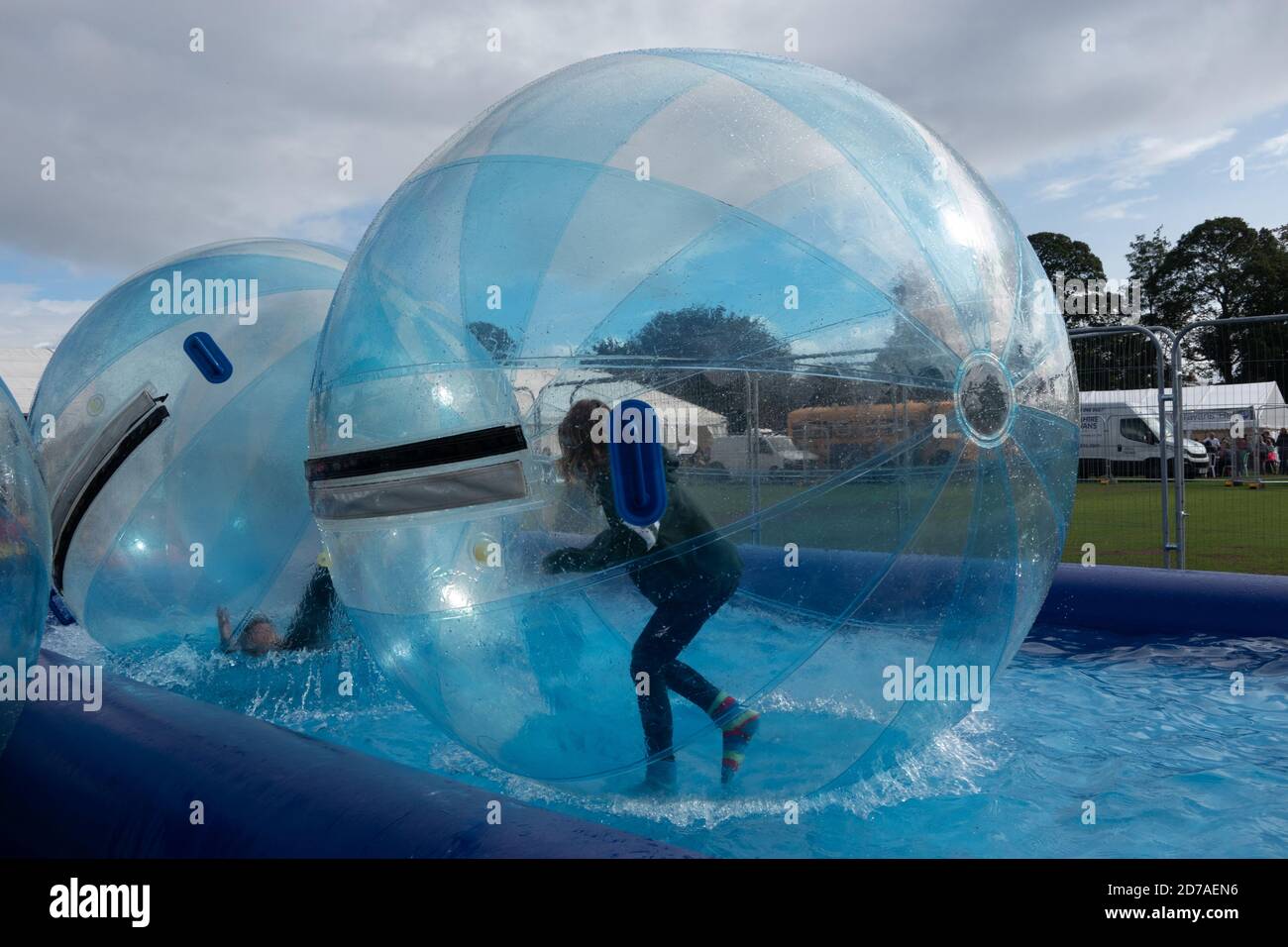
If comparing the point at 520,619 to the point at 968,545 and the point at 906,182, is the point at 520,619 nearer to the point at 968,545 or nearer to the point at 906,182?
the point at 968,545

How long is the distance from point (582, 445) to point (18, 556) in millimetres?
1643

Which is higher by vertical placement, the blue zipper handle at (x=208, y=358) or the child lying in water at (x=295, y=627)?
the blue zipper handle at (x=208, y=358)

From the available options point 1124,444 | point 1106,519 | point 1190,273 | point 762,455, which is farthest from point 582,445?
point 1190,273

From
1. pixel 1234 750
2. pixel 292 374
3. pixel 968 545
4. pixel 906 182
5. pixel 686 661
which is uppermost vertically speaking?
pixel 906 182

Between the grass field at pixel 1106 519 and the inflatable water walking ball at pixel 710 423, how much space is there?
0.01 meters

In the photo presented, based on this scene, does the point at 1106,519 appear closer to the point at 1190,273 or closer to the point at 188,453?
the point at 188,453

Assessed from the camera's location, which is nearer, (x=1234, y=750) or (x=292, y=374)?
(x=1234, y=750)

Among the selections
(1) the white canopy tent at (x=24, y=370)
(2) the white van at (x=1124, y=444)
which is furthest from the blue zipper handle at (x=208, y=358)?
(1) the white canopy tent at (x=24, y=370)

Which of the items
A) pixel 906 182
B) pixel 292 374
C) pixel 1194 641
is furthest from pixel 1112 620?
pixel 292 374

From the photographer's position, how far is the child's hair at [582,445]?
7.98 feet

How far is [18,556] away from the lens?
281 cm

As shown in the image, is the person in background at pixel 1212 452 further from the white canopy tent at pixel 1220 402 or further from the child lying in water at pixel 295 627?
the child lying in water at pixel 295 627

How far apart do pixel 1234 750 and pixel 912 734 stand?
5.31 ft
